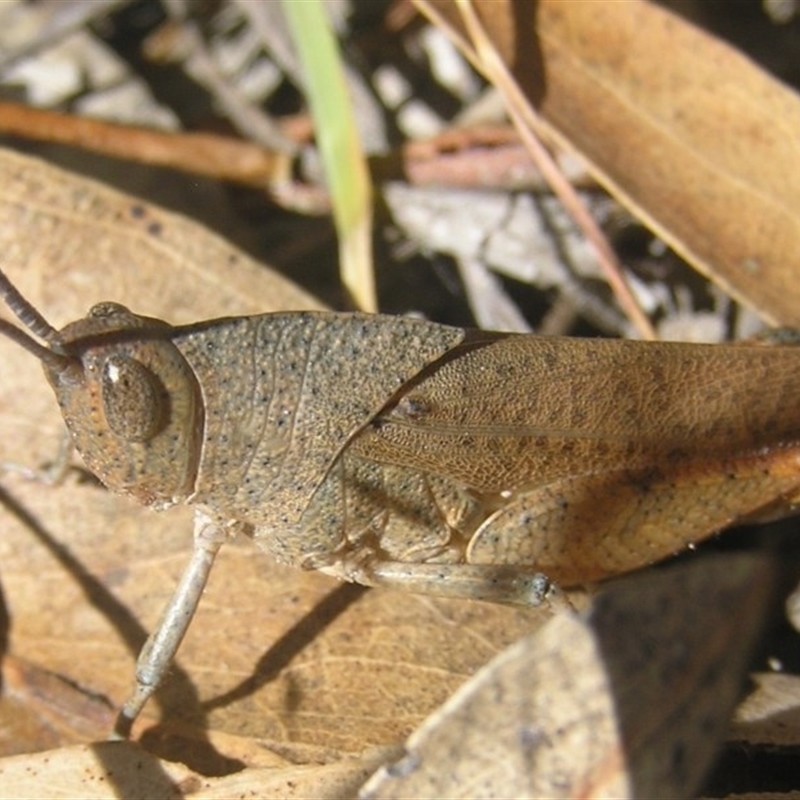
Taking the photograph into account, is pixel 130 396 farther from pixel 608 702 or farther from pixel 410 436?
pixel 608 702

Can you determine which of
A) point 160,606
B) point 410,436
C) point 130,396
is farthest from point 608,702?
point 160,606

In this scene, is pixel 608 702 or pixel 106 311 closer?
pixel 608 702

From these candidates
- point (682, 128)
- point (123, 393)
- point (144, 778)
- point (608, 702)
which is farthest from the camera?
point (682, 128)

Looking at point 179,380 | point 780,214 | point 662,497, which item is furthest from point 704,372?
point 179,380

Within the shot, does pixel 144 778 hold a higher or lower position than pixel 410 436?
lower

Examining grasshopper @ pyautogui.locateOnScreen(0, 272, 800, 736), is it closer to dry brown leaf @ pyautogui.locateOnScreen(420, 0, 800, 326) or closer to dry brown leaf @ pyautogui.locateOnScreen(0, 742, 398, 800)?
dry brown leaf @ pyautogui.locateOnScreen(0, 742, 398, 800)

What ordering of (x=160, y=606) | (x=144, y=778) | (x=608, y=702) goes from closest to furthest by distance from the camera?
(x=608, y=702), (x=144, y=778), (x=160, y=606)
